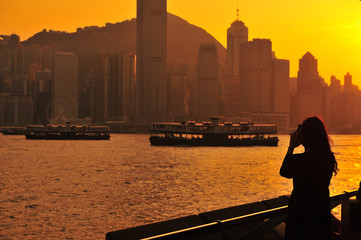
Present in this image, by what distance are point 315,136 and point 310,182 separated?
60 centimetres

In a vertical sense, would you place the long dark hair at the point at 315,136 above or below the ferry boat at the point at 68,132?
above

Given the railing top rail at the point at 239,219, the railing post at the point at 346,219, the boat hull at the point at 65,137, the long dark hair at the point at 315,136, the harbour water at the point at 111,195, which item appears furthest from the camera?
the boat hull at the point at 65,137

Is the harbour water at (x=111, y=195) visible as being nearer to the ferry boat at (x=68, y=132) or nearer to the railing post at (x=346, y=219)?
the railing post at (x=346, y=219)

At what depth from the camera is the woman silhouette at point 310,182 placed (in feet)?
16.3

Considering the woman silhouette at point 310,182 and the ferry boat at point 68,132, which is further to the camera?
the ferry boat at point 68,132

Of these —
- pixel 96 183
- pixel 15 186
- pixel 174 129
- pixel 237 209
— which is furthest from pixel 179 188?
pixel 174 129

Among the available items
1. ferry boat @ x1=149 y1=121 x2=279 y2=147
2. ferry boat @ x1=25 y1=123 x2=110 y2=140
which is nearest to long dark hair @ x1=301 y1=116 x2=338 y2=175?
ferry boat @ x1=149 y1=121 x2=279 y2=147

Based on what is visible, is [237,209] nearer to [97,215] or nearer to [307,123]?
[307,123]

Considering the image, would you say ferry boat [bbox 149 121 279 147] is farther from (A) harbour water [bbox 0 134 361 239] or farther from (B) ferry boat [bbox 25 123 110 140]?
(A) harbour water [bbox 0 134 361 239]

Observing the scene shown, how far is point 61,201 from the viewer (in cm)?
3522

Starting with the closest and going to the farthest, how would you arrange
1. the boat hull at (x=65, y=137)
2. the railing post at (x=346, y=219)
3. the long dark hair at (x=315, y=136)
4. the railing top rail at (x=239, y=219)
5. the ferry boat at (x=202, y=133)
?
the railing top rail at (x=239, y=219)
the long dark hair at (x=315, y=136)
the railing post at (x=346, y=219)
the ferry boat at (x=202, y=133)
the boat hull at (x=65, y=137)

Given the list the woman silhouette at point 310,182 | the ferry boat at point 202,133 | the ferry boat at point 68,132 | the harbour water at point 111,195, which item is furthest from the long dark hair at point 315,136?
the ferry boat at point 68,132

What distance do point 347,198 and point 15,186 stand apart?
45745 millimetres

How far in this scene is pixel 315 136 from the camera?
5.15m
